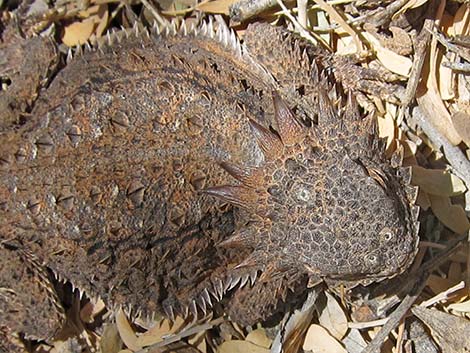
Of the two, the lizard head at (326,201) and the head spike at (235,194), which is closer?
the lizard head at (326,201)

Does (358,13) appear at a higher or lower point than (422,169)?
higher

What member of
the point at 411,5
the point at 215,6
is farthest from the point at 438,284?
the point at 215,6

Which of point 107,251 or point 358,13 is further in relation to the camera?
point 358,13

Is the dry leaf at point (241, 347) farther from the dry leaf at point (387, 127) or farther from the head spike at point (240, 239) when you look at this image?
the dry leaf at point (387, 127)

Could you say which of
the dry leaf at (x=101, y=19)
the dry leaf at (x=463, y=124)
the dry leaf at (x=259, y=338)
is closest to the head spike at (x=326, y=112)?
the dry leaf at (x=463, y=124)

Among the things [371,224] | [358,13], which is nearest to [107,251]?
[371,224]

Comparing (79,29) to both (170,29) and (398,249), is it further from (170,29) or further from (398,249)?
(398,249)
